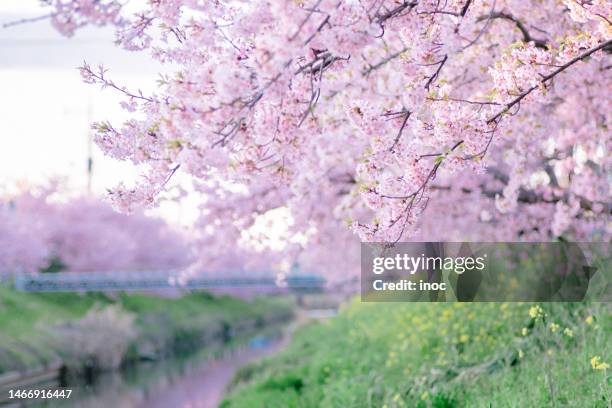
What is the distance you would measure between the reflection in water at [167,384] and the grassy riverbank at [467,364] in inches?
183

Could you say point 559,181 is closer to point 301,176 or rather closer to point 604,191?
point 604,191

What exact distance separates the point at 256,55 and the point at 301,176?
4623mm

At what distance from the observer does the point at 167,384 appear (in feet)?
69.9

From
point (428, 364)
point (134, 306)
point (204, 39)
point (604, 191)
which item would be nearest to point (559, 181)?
point (604, 191)

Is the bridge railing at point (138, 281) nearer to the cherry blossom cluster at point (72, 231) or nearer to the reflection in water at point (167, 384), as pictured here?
the cherry blossom cluster at point (72, 231)

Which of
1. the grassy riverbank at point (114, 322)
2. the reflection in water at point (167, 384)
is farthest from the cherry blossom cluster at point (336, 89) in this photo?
the grassy riverbank at point (114, 322)

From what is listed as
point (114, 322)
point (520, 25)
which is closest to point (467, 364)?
point (520, 25)

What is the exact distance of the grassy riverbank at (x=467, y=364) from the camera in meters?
6.08

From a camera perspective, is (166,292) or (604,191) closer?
(604,191)

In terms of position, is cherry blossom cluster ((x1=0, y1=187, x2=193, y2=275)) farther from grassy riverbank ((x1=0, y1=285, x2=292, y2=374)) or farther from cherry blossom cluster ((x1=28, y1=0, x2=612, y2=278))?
cherry blossom cluster ((x1=28, y1=0, x2=612, y2=278))

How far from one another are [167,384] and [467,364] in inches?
587

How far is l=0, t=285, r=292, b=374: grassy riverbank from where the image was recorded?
2100 centimetres

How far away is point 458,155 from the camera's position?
185 inches

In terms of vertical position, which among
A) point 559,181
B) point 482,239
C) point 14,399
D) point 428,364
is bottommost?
point 14,399
